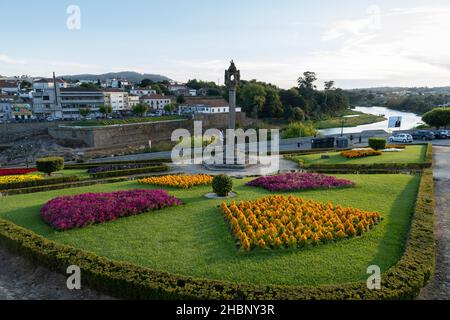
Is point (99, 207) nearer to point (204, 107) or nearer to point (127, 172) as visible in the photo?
point (127, 172)

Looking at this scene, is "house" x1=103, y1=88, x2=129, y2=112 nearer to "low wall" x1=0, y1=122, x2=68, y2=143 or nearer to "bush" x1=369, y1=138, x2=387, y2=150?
"low wall" x1=0, y1=122, x2=68, y2=143

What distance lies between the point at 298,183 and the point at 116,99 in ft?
239

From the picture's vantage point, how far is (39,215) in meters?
12.9

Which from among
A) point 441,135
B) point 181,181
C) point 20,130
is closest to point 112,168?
point 181,181

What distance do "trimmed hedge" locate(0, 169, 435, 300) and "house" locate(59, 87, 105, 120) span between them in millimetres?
66743

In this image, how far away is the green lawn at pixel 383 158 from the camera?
23547mm

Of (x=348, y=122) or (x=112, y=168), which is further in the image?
(x=348, y=122)

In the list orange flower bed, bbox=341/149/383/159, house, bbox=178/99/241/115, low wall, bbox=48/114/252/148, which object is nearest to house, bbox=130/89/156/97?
house, bbox=178/99/241/115

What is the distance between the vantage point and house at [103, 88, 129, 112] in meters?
80.1

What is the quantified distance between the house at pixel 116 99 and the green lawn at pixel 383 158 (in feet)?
202

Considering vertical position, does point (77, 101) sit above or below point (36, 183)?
above

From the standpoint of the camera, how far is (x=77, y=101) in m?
72.6

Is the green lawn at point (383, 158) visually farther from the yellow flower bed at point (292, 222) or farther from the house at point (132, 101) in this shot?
the house at point (132, 101)
